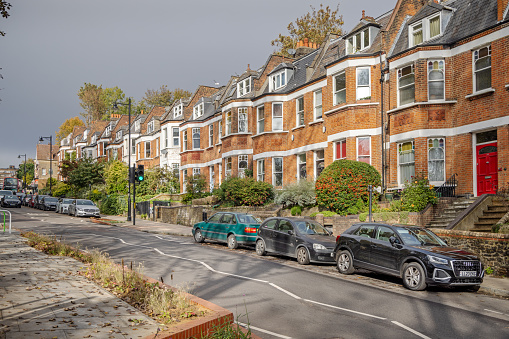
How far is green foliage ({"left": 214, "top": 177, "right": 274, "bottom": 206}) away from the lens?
27.7m

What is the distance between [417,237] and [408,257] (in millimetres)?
906

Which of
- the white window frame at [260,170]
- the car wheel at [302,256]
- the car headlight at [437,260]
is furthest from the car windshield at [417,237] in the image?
the white window frame at [260,170]

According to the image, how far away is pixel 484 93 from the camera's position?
18.6 m

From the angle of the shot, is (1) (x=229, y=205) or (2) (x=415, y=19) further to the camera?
(1) (x=229, y=205)

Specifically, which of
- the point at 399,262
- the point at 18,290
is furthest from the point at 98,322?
the point at 399,262

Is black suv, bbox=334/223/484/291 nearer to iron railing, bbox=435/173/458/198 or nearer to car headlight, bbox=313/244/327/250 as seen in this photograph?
car headlight, bbox=313/244/327/250

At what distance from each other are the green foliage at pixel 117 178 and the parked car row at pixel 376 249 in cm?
3191

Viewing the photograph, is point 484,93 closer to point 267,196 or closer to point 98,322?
point 267,196

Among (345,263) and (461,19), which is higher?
(461,19)

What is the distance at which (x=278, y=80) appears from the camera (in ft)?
106

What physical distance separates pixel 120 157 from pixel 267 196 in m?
39.9

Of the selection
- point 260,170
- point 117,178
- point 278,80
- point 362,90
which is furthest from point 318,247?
point 117,178

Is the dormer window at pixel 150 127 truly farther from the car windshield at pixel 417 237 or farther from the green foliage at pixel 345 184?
the car windshield at pixel 417 237

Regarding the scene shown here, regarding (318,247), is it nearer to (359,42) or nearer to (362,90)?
(362,90)
